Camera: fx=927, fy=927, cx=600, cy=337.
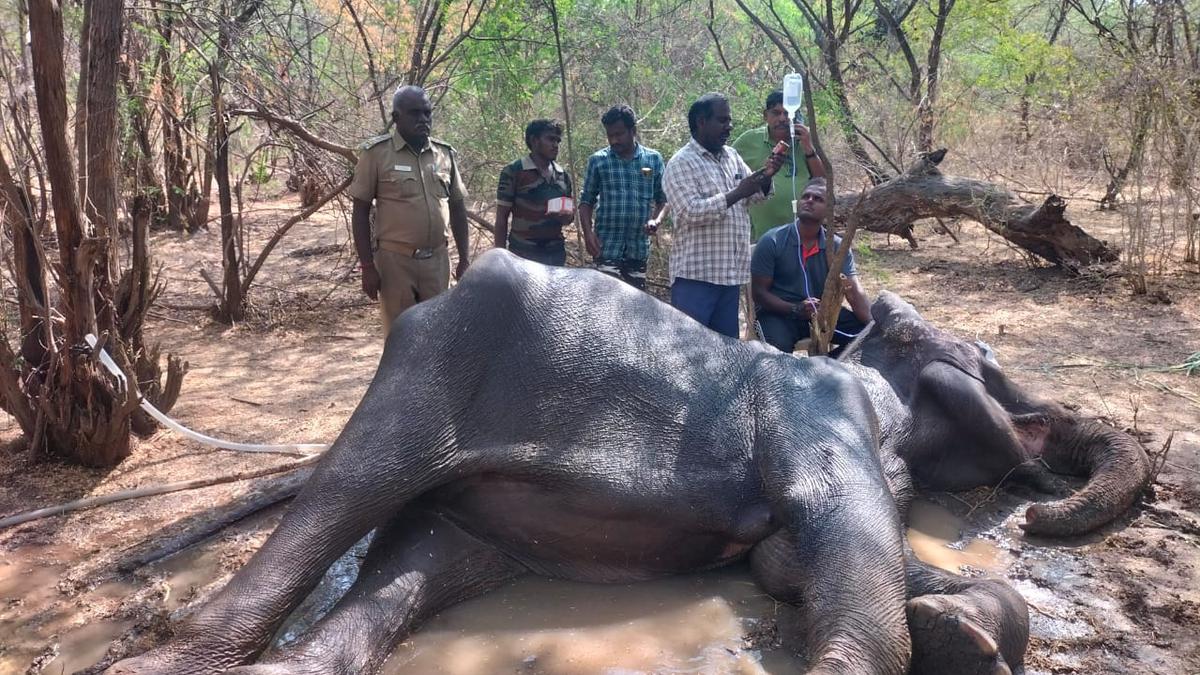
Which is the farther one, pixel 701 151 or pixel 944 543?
pixel 701 151

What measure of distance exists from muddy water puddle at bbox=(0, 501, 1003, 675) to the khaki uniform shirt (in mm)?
2511

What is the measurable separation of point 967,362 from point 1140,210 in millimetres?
4992

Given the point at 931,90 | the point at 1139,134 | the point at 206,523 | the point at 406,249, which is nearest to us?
the point at 206,523

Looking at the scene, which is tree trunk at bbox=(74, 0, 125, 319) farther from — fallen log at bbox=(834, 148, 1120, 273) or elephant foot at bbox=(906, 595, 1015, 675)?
fallen log at bbox=(834, 148, 1120, 273)

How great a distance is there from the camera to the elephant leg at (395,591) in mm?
2764

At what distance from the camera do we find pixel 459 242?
6.02m

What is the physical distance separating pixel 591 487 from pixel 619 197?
3.22 m

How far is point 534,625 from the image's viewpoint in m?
3.13

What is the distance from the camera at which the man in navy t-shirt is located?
5.25m

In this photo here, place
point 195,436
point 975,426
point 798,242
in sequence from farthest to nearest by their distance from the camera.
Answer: point 798,242 < point 195,436 < point 975,426

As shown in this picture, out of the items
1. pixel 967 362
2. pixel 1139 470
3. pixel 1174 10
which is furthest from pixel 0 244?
pixel 1174 10

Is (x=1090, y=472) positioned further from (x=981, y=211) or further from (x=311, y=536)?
(x=981, y=211)

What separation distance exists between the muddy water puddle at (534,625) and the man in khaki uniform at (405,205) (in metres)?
2.41

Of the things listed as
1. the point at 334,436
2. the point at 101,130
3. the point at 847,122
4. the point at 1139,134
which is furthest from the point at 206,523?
the point at 1139,134
